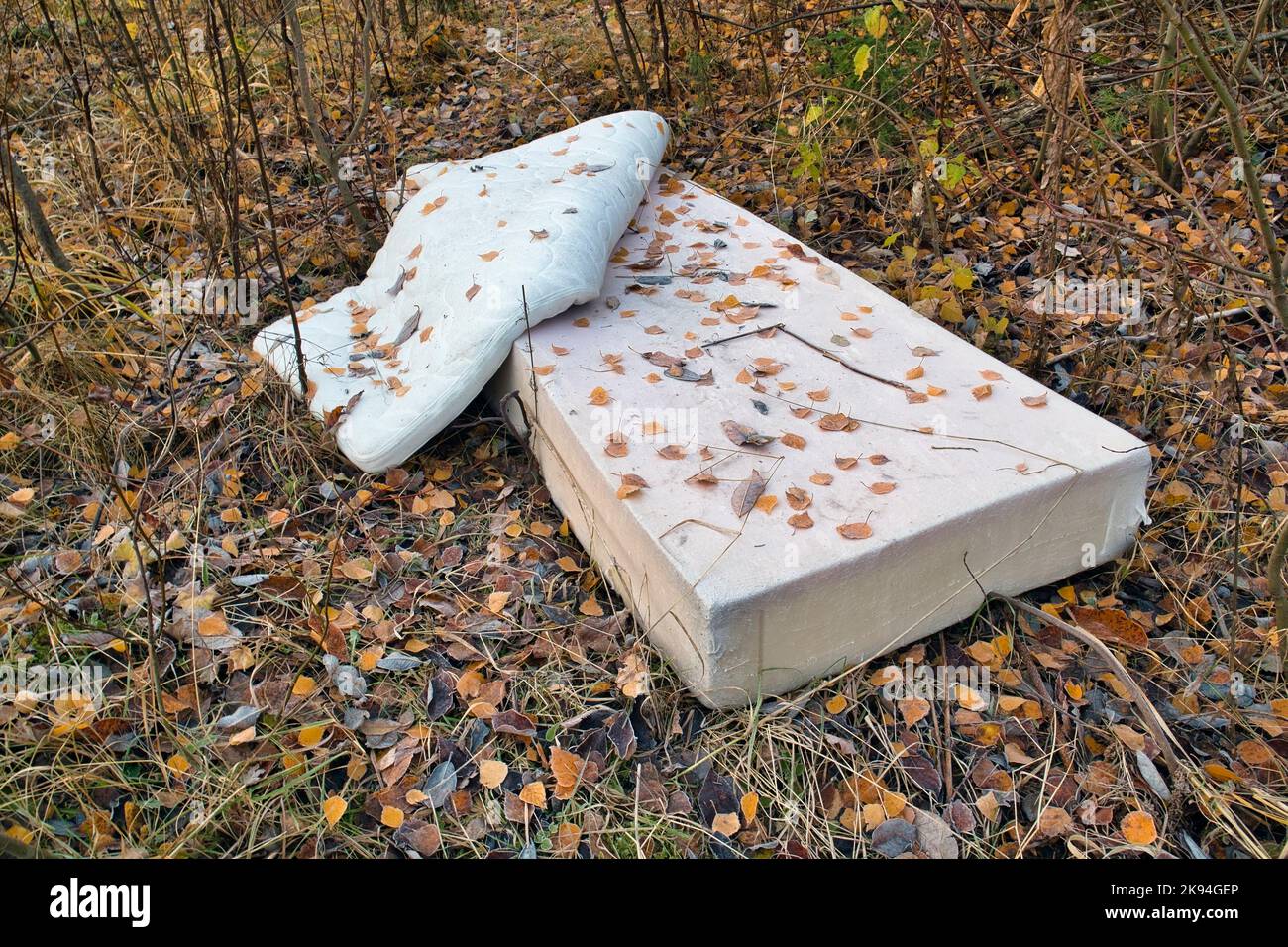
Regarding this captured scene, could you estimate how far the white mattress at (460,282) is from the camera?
2758 millimetres

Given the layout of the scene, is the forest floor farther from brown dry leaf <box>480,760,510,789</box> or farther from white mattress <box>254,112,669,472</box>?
white mattress <box>254,112,669,472</box>

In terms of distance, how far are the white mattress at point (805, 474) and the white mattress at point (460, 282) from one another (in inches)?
6.0

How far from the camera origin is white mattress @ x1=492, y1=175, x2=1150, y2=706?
80.2 inches

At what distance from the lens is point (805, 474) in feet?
7.43

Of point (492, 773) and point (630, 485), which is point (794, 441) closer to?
point (630, 485)

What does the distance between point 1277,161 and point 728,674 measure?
10.8 feet

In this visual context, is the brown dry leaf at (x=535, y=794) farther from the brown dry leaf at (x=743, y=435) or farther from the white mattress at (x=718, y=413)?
the brown dry leaf at (x=743, y=435)

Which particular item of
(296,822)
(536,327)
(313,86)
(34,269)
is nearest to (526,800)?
(296,822)

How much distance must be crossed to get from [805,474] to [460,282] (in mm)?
1312

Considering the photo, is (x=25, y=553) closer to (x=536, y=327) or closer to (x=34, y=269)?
(x=34, y=269)

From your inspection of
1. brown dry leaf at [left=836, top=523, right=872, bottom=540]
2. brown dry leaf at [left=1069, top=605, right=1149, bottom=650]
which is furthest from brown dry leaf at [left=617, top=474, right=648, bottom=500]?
brown dry leaf at [left=1069, top=605, right=1149, bottom=650]

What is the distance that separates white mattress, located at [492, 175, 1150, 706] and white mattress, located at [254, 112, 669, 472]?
15 centimetres

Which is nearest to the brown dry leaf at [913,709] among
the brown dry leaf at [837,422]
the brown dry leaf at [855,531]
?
the brown dry leaf at [855,531]

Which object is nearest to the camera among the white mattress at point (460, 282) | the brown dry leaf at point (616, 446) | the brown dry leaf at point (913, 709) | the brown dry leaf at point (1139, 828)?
the brown dry leaf at point (1139, 828)
